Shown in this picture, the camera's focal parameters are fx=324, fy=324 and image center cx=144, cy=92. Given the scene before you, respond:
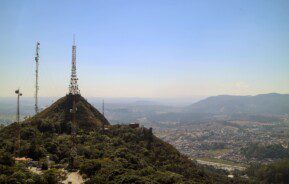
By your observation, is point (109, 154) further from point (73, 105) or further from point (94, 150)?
point (73, 105)

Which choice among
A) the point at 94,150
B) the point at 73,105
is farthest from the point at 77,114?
the point at 94,150

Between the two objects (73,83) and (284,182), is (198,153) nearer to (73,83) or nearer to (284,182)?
(284,182)

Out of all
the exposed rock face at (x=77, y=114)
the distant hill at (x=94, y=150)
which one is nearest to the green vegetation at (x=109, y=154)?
the distant hill at (x=94, y=150)

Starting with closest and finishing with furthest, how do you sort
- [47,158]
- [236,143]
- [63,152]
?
[47,158], [63,152], [236,143]

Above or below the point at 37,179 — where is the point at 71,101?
above

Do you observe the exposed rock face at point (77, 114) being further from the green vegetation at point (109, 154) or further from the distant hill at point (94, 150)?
the green vegetation at point (109, 154)

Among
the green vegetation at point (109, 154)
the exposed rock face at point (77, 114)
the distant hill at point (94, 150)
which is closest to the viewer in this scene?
the green vegetation at point (109, 154)

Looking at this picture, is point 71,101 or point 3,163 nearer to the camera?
point 3,163

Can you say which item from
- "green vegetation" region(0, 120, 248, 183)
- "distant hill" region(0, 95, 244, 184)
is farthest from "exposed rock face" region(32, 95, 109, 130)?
"green vegetation" region(0, 120, 248, 183)

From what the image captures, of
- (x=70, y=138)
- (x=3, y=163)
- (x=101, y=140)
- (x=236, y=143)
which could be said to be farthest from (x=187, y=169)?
(x=236, y=143)
